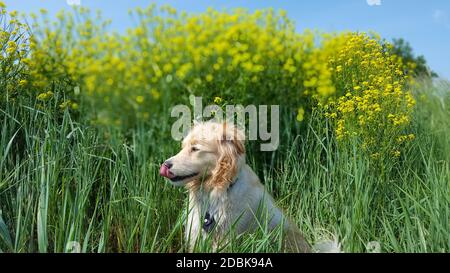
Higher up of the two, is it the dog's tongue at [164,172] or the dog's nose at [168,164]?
the dog's nose at [168,164]

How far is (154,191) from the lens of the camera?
322 cm

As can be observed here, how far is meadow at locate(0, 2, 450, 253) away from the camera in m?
2.88

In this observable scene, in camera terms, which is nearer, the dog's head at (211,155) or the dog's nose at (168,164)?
the dog's nose at (168,164)

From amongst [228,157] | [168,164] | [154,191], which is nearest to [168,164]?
[168,164]

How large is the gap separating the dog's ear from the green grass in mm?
297

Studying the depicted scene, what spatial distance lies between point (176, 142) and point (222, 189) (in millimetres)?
416

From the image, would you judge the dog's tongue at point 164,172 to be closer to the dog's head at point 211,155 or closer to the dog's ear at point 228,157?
the dog's head at point 211,155

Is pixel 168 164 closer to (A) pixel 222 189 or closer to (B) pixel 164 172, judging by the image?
(B) pixel 164 172

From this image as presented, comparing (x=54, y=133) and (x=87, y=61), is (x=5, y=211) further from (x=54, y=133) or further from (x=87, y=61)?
(x=87, y=61)

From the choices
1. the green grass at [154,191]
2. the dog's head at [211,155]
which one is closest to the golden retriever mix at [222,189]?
the dog's head at [211,155]

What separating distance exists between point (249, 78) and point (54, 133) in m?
1.23

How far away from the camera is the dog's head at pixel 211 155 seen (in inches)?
124

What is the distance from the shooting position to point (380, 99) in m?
3.90
